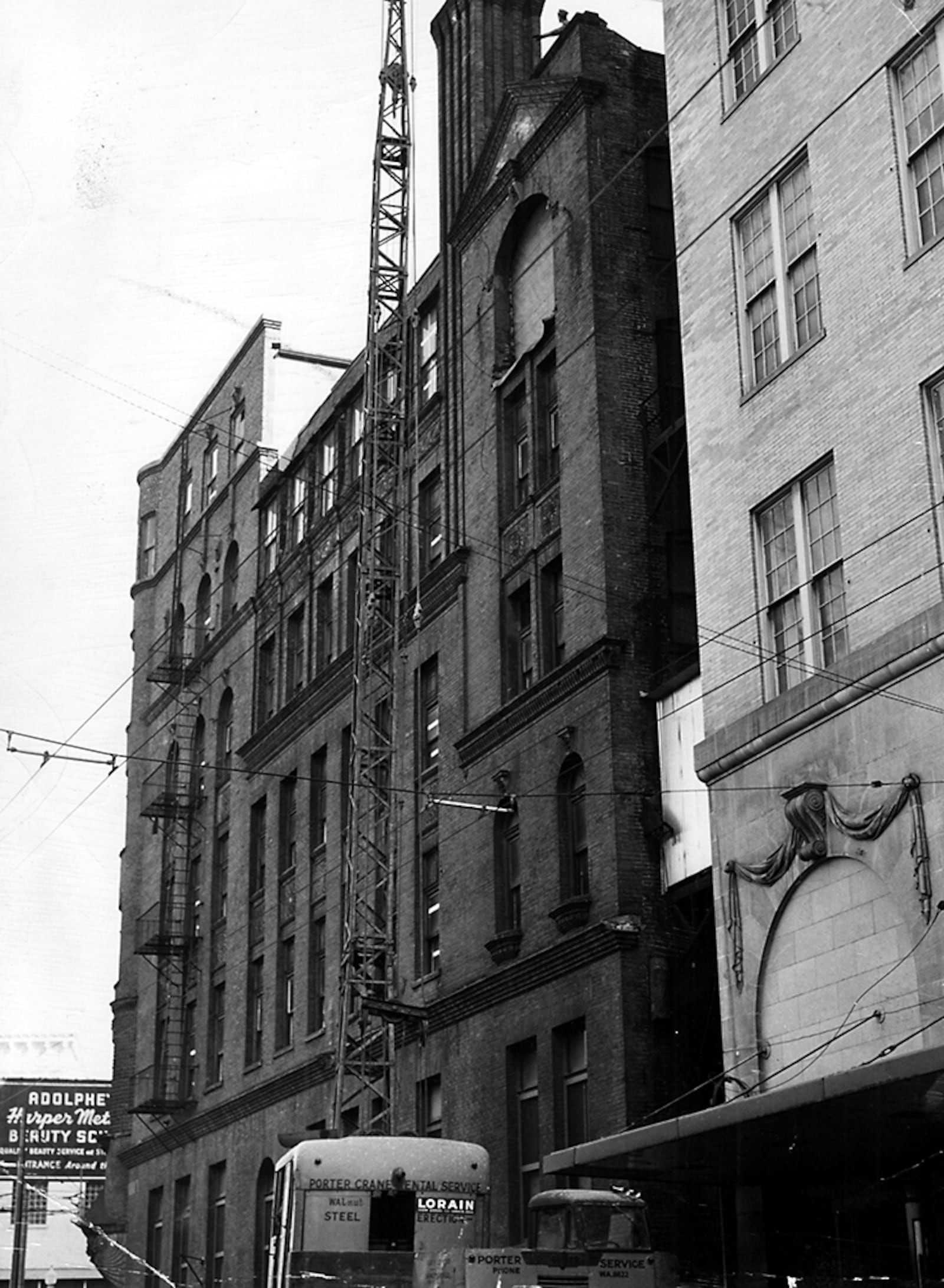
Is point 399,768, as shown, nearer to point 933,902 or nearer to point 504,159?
point 504,159

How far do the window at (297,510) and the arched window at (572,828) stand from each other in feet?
63.7

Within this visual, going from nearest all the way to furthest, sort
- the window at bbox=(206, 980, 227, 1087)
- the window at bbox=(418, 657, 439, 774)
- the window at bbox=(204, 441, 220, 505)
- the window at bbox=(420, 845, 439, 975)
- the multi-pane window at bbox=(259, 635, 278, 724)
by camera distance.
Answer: the window at bbox=(420, 845, 439, 975)
the window at bbox=(418, 657, 439, 774)
the window at bbox=(206, 980, 227, 1087)
the multi-pane window at bbox=(259, 635, 278, 724)
the window at bbox=(204, 441, 220, 505)

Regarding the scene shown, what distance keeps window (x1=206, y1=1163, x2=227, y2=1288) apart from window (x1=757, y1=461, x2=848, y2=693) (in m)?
29.1

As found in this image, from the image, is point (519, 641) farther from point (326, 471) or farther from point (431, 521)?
point (326, 471)

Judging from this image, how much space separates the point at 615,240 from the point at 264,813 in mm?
21999

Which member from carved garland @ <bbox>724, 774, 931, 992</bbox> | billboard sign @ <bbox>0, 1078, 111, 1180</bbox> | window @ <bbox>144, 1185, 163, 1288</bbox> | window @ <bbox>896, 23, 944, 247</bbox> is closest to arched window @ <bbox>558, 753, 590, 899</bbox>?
carved garland @ <bbox>724, 774, 931, 992</bbox>

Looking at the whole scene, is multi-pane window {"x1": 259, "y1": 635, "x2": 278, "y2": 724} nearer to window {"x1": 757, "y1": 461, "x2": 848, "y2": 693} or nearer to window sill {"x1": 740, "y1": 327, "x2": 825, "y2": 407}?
window sill {"x1": 740, "y1": 327, "x2": 825, "y2": 407}

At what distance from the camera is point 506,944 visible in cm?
3466

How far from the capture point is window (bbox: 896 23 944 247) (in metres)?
24.4

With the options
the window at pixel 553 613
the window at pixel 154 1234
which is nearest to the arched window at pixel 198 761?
the window at pixel 154 1234

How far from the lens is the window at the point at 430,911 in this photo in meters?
39.2

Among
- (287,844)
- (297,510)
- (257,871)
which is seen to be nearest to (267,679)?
(297,510)

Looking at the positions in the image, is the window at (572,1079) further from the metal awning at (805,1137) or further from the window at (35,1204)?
the window at (35,1204)

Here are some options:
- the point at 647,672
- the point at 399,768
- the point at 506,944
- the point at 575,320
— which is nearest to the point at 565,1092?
the point at 506,944
